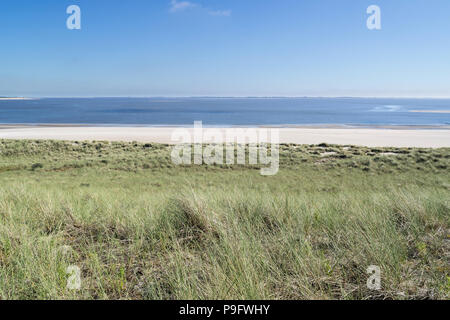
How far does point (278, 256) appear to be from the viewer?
2.94 m

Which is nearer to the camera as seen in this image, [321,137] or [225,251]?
[225,251]

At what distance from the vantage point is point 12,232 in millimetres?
3260

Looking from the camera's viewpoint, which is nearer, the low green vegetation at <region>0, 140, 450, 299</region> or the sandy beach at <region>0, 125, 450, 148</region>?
the low green vegetation at <region>0, 140, 450, 299</region>

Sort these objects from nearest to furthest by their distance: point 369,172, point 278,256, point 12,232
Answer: point 278,256
point 12,232
point 369,172

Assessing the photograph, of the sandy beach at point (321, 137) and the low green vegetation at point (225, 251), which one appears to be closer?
the low green vegetation at point (225, 251)

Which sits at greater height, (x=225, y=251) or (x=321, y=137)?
(x=321, y=137)
